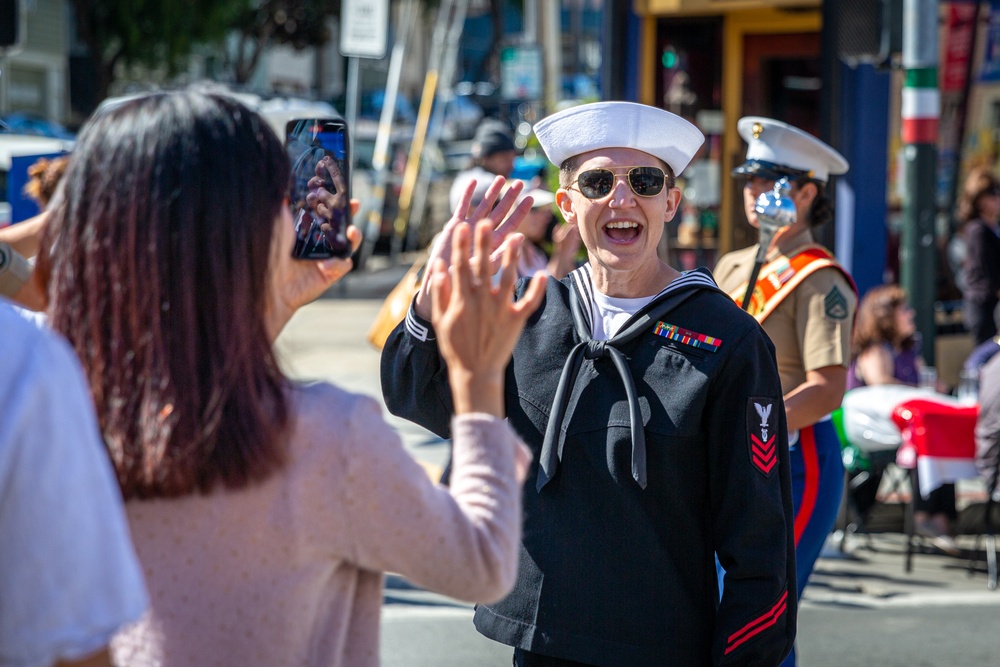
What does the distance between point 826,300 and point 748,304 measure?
0.25 m

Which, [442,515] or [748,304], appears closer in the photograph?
[442,515]

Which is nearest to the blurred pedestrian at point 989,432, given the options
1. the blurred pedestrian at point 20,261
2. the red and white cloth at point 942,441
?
the red and white cloth at point 942,441

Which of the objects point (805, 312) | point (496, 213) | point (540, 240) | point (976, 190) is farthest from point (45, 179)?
point (976, 190)

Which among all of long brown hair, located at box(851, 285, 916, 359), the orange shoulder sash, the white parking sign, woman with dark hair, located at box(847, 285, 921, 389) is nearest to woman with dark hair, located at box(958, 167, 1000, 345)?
woman with dark hair, located at box(847, 285, 921, 389)

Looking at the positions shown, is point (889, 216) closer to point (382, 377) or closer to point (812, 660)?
point (812, 660)

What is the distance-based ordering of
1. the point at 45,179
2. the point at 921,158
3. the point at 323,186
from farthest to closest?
1. the point at 921,158
2. the point at 45,179
3. the point at 323,186

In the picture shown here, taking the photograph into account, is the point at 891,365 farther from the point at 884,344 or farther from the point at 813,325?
the point at 813,325

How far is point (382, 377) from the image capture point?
113 inches

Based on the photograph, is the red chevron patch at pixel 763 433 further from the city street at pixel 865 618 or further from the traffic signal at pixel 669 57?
the traffic signal at pixel 669 57

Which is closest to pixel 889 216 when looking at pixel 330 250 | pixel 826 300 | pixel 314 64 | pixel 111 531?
pixel 826 300

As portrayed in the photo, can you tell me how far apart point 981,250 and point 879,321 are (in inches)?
80.7

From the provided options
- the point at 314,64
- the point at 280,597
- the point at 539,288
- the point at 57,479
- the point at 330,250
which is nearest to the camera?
the point at 57,479

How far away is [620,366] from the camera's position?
8.78 feet

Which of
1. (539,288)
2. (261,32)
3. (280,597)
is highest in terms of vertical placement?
(261,32)
